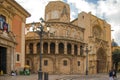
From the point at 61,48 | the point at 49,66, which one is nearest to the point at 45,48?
the point at 61,48

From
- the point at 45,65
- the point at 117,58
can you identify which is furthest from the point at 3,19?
the point at 117,58

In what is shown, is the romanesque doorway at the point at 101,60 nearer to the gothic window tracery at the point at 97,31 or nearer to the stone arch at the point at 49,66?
the gothic window tracery at the point at 97,31

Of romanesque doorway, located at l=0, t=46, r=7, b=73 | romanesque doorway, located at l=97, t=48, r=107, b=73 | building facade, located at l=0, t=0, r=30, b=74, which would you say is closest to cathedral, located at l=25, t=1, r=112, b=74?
romanesque doorway, located at l=97, t=48, r=107, b=73

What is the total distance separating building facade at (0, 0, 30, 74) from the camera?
30.4 m

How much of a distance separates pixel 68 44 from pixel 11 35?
72.8ft

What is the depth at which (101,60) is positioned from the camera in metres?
64.9

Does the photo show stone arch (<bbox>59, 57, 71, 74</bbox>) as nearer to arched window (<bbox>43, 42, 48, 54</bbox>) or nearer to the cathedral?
Result: the cathedral

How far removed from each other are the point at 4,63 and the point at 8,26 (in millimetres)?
4871

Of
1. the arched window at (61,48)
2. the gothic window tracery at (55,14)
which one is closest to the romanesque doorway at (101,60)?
the arched window at (61,48)

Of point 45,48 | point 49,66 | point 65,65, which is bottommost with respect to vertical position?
point 49,66

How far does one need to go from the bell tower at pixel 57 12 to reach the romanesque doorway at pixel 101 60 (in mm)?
12213

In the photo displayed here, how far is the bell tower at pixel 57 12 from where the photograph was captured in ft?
193

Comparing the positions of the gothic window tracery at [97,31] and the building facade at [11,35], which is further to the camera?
the gothic window tracery at [97,31]

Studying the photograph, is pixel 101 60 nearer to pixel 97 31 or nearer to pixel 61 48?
pixel 97 31
